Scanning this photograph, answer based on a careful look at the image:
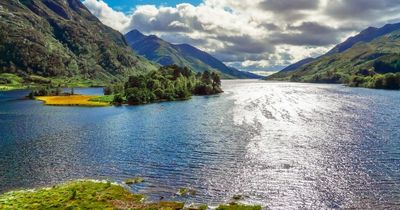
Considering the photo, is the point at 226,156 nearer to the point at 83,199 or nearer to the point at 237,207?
the point at 237,207

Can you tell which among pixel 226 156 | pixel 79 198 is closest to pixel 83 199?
pixel 79 198

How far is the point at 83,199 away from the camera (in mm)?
55281

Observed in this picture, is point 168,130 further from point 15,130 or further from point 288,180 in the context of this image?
point 288,180

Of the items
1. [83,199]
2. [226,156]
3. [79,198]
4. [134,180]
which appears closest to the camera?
[83,199]

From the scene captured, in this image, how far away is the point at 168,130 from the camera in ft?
415

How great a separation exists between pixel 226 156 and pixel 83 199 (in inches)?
1563

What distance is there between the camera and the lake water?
60.9 m

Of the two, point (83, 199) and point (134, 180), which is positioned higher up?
point (83, 199)

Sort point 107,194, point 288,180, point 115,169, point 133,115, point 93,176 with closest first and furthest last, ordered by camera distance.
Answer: point 107,194
point 288,180
point 93,176
point 115,169
point 133,115

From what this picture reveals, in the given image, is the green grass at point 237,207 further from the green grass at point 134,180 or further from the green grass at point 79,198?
the green grass at point 134,180

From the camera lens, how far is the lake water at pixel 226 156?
60.9m

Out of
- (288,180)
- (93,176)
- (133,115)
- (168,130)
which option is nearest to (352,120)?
(168,130)

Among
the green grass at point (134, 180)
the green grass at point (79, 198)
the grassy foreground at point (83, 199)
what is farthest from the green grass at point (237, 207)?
the green grass at point (134, 180)

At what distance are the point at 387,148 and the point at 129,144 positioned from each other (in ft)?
236
